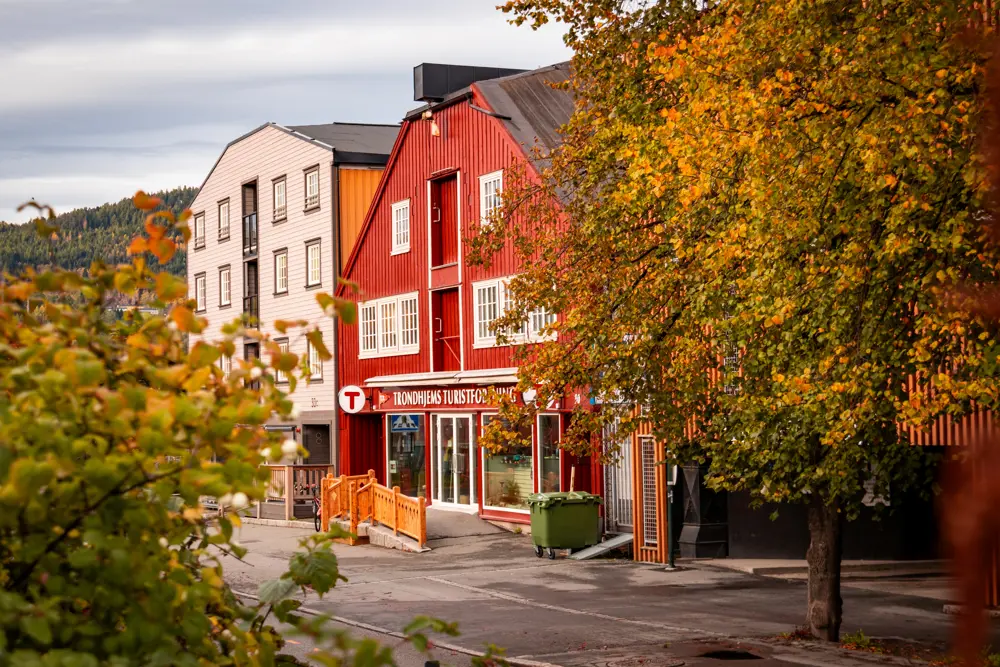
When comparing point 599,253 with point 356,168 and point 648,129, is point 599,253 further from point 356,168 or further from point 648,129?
point 356,168

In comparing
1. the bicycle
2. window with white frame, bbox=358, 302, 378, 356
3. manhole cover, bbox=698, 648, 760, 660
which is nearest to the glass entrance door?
the bicycle

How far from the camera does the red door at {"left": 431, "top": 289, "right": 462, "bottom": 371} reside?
34.9 meters

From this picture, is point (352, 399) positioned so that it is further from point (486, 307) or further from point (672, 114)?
point (672, 114)

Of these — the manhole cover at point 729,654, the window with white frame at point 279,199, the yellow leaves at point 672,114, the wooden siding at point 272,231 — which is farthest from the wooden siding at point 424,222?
the yellow leaves at point 672,114

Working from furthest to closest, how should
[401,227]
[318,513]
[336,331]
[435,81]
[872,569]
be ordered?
[336,331] → [435,81] → [401,227] → [318,513] → [872,569]

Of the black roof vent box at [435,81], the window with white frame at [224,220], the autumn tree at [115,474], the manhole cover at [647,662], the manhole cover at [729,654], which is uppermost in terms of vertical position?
the black roof vent box at [435,81]

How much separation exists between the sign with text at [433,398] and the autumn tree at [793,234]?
16231 millimetres

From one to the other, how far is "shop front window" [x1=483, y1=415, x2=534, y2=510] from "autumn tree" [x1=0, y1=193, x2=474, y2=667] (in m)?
27.1

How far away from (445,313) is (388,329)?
11.7ft

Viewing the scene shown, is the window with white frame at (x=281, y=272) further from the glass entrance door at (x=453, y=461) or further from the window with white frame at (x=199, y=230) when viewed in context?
the glass entrance door at (x=453, y=461)

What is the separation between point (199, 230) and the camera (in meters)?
54.9

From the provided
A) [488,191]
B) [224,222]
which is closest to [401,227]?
[488,191]

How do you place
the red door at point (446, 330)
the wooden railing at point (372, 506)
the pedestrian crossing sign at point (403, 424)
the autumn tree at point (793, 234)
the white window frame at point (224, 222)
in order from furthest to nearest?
the white window frame at point (224, 222)
the pedestrian crossing sign at point (403, 424)
the red door at point (446, 330)
the wooden railing at point (372, 506)
the autumn tree at point (793, 234)

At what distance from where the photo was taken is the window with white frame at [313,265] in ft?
143
